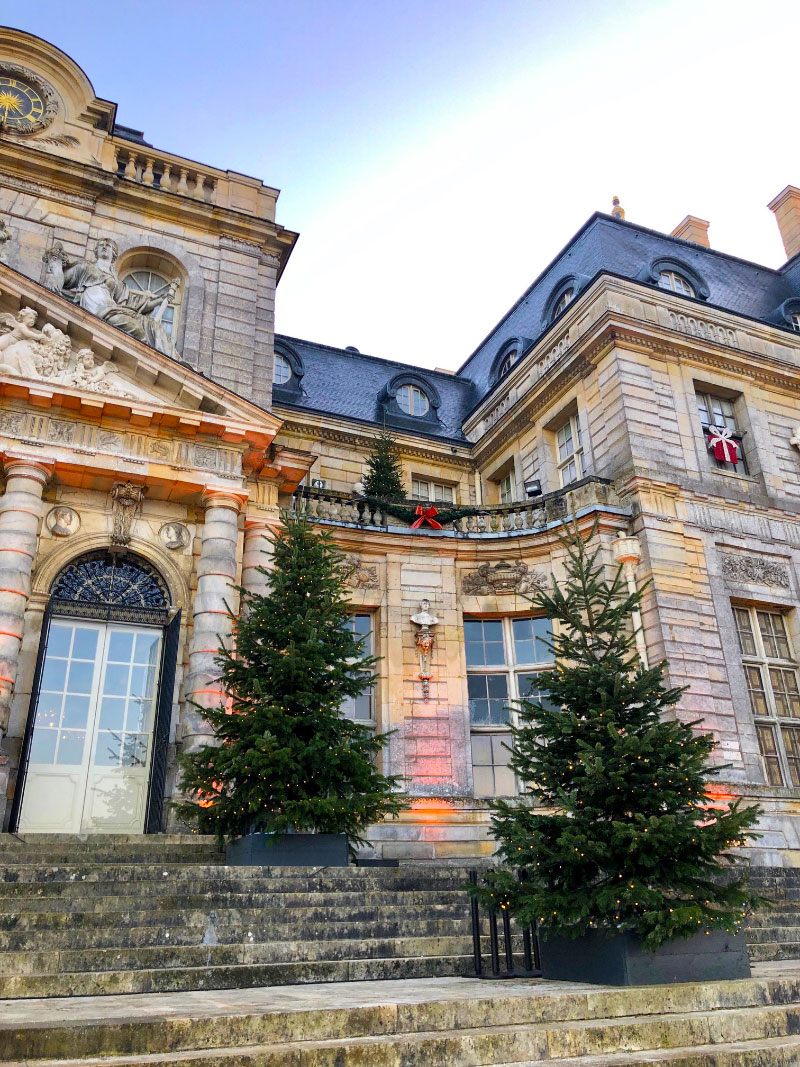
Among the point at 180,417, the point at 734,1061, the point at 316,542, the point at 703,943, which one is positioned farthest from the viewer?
the point at 180,417

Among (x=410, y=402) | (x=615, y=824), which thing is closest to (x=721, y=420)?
(x=410, y=402)

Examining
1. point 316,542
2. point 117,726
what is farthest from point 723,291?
point 117,726

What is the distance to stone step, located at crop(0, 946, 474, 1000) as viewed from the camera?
5.42 meters

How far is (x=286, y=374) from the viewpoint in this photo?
70.4 ft

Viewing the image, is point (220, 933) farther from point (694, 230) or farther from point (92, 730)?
point (694, 230)

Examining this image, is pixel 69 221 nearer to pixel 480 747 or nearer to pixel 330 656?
pixel 330 656

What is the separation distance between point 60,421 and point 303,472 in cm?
413

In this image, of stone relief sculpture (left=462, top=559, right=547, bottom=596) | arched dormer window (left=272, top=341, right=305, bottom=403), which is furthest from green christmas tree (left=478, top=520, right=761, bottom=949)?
arched dormer window (left=272, top=341, right=305, bottom=403)

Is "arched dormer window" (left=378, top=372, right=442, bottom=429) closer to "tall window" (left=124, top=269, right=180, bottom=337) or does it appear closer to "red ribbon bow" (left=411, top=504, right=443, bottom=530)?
"red ribbon bow" (left=411, top=504, right=443, bottom=530)

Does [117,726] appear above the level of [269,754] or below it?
above

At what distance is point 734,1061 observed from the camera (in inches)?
161

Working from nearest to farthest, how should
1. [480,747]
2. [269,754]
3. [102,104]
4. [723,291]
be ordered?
[269,754]
[480,747]
[102,104]
[723,291]

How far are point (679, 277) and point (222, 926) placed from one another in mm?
17523

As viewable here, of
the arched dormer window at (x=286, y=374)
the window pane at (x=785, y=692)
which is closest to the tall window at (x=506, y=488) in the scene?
the arched dormer window at (x=286, y=374)
